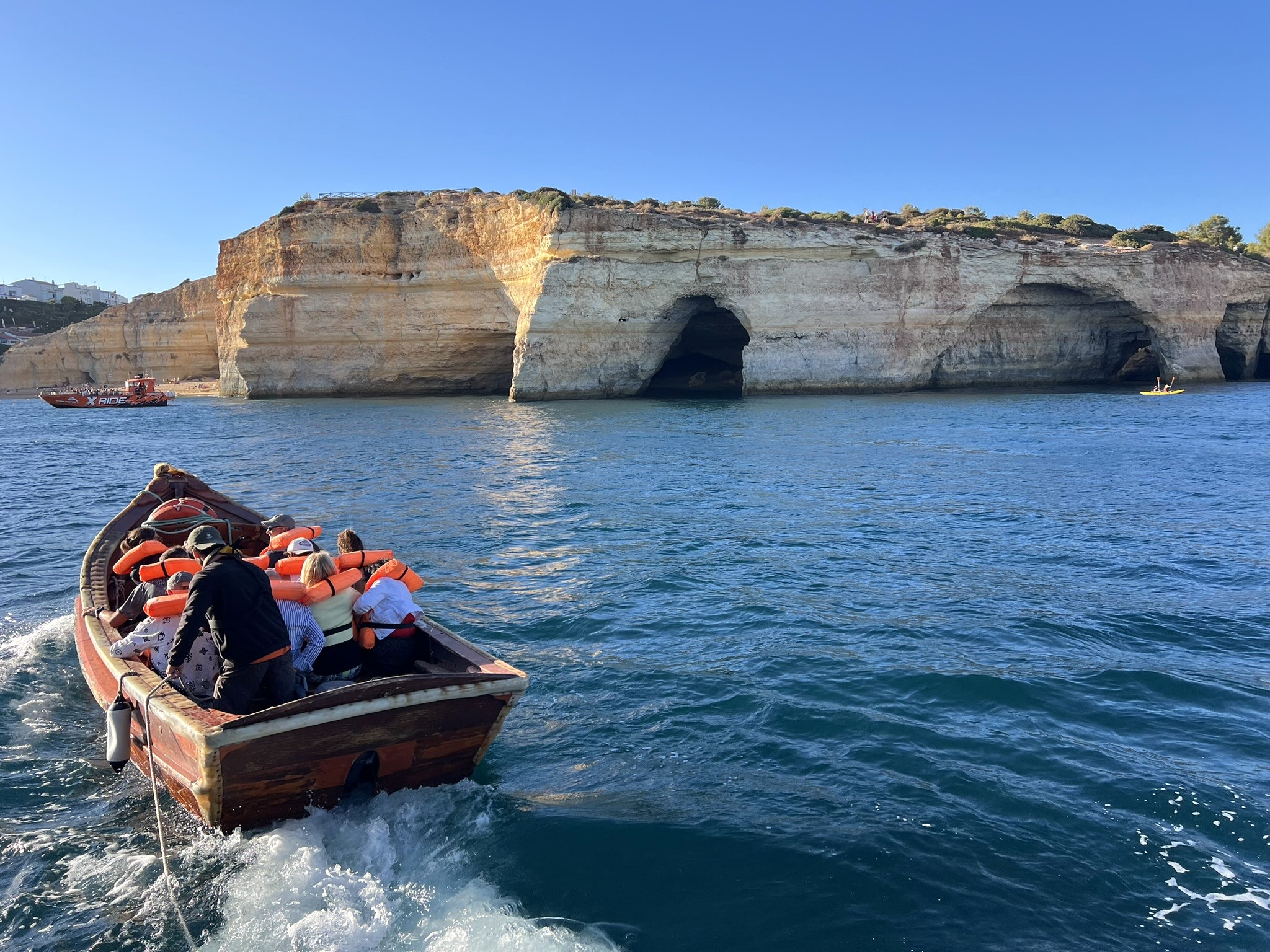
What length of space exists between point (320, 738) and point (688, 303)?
3622 cm

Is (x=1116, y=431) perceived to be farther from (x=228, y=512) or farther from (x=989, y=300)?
(x=228, y=512)

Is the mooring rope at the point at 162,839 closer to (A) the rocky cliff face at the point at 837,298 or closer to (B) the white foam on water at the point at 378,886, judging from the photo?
(B) the white foam on water at the point at 378,886

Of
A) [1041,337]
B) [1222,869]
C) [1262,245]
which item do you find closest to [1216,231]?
[1262,245]

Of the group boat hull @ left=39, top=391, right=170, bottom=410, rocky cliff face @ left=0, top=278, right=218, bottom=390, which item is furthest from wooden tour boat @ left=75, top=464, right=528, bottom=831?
rocky cliff face @ left=0, top=278, right=218, bottom=390

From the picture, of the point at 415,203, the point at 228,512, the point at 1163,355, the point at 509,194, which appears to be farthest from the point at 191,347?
the point at 1163,355

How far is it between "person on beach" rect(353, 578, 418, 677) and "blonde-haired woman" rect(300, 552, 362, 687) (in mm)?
110

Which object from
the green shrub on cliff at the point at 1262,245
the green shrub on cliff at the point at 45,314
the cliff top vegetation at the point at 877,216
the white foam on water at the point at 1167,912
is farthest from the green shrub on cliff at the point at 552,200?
the green shrub on cliff at the point at 45,314

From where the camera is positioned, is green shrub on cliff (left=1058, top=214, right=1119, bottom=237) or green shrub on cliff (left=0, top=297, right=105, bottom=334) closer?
green shrub on cliff (left=1058, top=214, right=1119, bottom=237)

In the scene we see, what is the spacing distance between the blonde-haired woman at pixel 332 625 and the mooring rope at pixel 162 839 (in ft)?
3.27

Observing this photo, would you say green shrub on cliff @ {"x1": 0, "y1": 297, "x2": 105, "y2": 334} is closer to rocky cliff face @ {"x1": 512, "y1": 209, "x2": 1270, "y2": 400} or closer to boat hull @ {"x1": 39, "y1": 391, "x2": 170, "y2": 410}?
boat hull @ {"x1": 39, "y1": 391, "x2": 170, "y2": 410}

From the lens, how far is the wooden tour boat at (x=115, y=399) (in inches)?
1847

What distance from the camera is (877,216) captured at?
45.8 meters

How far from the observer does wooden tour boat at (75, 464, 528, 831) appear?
4754 mm

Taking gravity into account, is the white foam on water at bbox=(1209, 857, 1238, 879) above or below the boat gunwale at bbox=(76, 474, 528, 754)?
below
